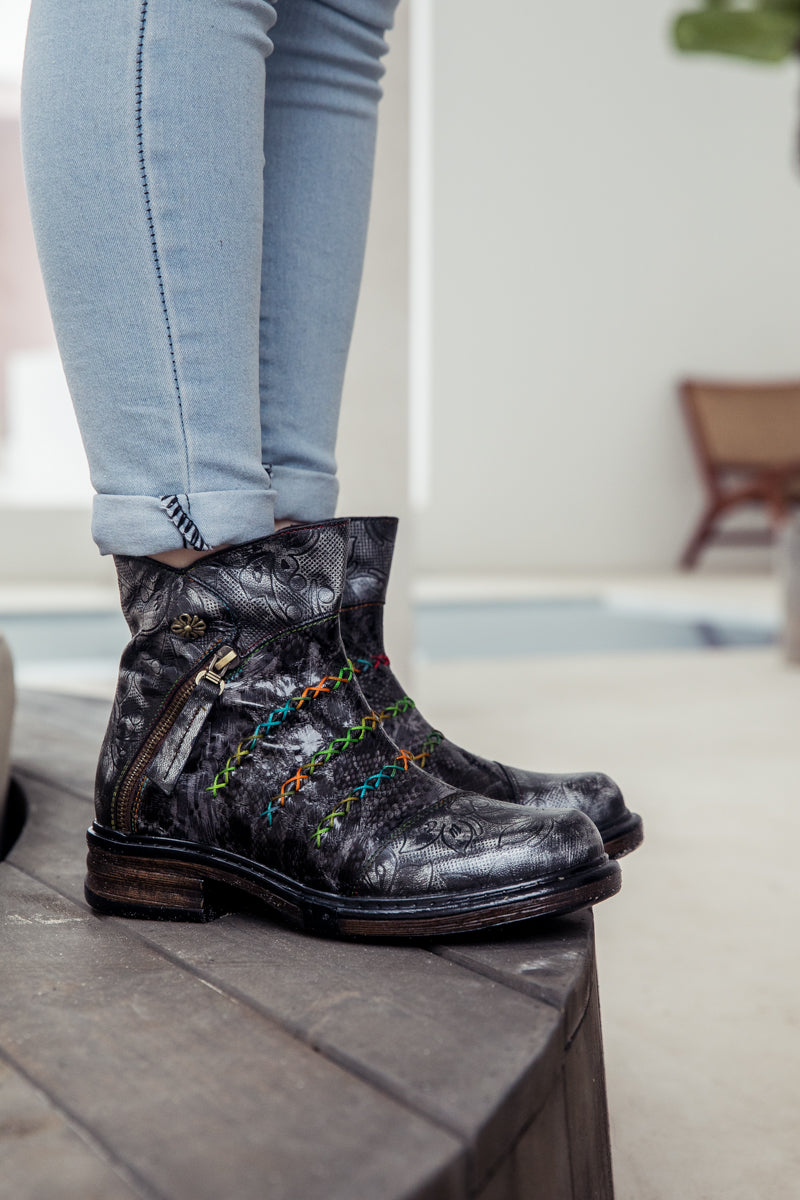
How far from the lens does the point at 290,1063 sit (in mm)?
339

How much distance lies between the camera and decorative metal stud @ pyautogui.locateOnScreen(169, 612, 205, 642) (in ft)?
1.51

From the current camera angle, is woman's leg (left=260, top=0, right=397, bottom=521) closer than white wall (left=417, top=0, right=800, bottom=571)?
Yes

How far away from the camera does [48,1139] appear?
30 cm

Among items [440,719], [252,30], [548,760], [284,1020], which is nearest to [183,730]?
[284,1020]

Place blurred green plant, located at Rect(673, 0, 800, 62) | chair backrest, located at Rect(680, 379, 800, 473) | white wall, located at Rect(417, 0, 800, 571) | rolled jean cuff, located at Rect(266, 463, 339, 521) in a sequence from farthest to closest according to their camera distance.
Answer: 1. chair backrest, located at Rect(680, 379, 800, 473)
2. white wall, located at Rect(417, 0, 800, 571)
3. blurred green plant, located at Rect(673, 0, 800, 62)
4. rolled jean cuff, located at Rect(266, 463, 339, 521)

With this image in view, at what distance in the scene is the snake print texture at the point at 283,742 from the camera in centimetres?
45

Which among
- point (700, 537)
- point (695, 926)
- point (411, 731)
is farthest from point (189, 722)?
point (700, 537)

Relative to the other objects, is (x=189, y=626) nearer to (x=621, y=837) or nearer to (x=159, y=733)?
(x=159, y=733)

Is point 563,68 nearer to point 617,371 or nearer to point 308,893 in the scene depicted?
point 617,371

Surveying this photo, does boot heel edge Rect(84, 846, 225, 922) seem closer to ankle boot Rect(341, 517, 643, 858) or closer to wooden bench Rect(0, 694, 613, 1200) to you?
wooden bench Rect(0, 694, 613, 1200)

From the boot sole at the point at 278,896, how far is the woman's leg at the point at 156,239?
0.42 ft

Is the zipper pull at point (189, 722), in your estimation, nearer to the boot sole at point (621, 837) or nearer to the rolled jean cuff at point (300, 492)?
the rolled jean cuff at point (300, 492)

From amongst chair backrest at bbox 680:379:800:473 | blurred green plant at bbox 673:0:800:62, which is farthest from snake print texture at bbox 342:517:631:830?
chair backrest at bbox 680:379:800:473

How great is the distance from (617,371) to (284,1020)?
4.91 meters
